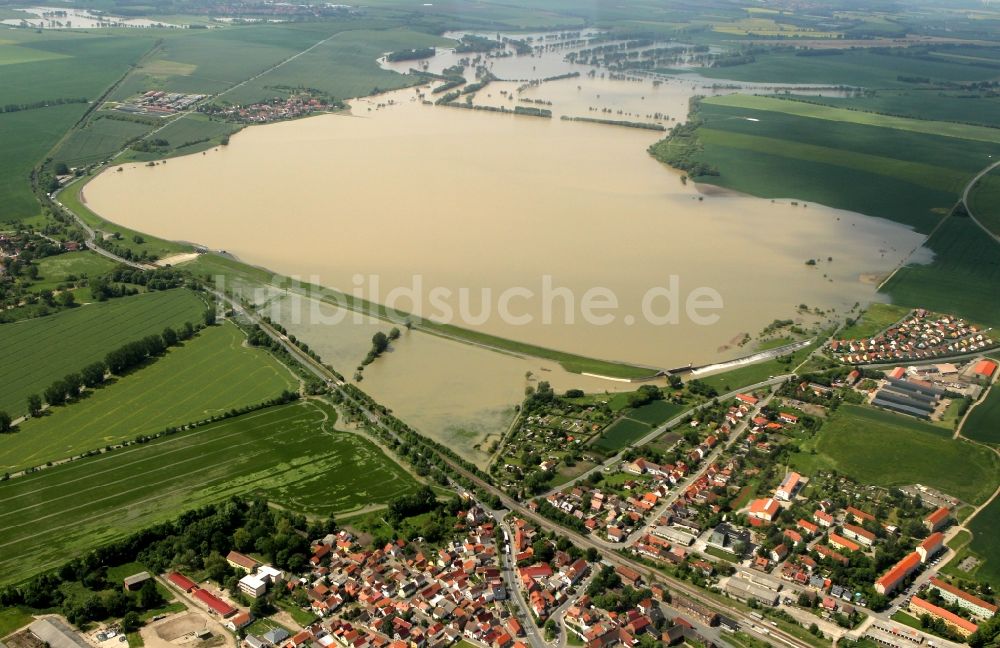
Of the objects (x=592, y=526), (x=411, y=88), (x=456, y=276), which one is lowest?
(x=592, y=526)

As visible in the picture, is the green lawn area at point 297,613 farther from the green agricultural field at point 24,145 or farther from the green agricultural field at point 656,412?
the green agricultural field at point 24,145

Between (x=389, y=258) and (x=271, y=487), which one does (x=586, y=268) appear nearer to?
(x=389, y=258)

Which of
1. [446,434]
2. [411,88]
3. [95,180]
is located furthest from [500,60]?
[446,434]

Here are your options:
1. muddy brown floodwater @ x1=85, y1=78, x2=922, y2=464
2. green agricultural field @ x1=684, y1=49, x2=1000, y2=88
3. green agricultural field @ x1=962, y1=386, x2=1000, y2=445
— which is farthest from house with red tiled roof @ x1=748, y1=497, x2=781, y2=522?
green agricultural field @ x1=684, y1=49, x2=1000, y2=88

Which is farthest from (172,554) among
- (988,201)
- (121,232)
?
(988,201)

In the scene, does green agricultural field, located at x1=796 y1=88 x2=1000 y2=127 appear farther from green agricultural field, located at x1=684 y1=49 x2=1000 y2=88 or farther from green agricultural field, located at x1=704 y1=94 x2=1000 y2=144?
green agricultural field, located at x1=684 y1=49 x2=1000 y2=88

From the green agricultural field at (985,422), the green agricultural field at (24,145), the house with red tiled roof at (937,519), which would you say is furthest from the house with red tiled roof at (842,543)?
the green agricultural field at (24,145)
